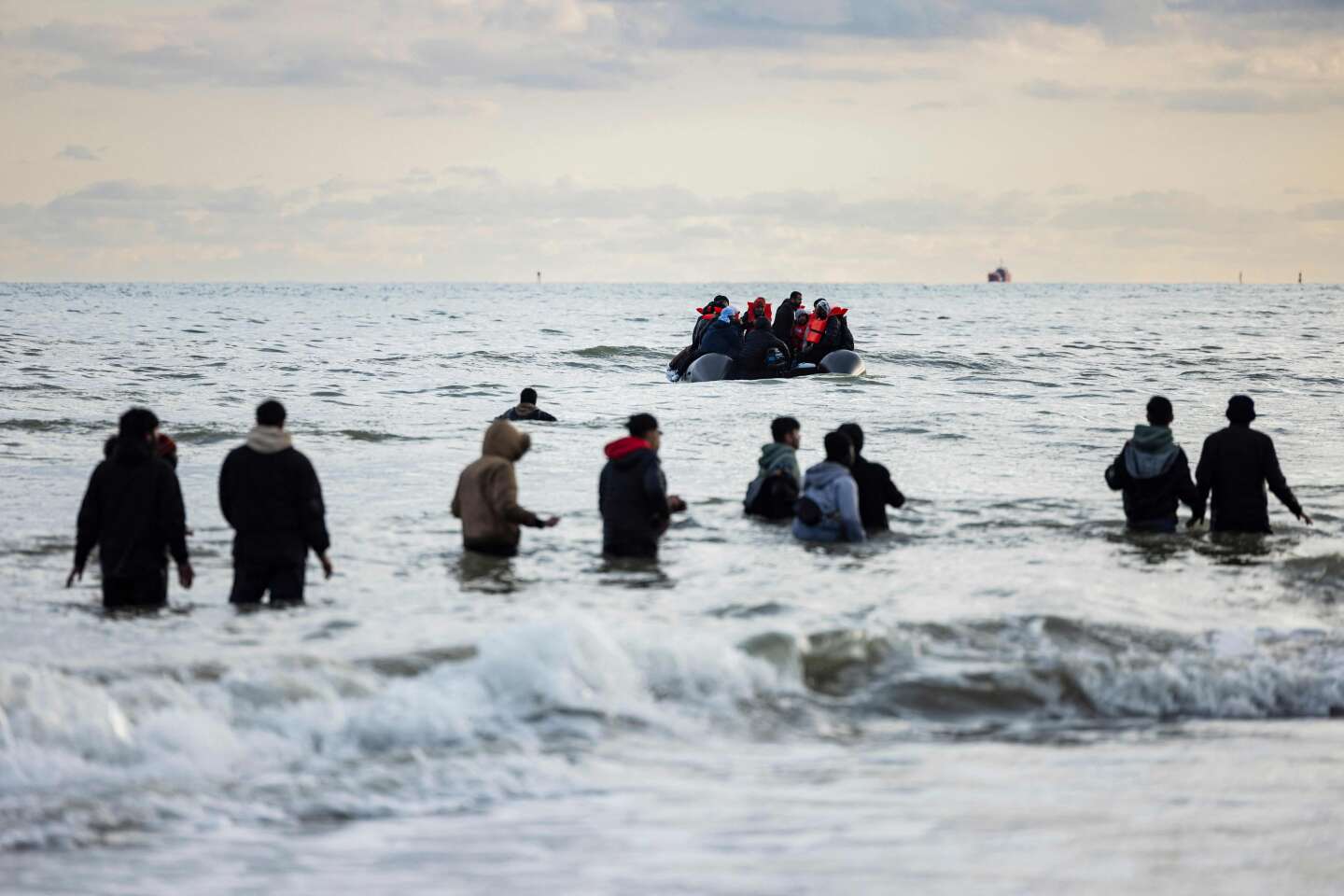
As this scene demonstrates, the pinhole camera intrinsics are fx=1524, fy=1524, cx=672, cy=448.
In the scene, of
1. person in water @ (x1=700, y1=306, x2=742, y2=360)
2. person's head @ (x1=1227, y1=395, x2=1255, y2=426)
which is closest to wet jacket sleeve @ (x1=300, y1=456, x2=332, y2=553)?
person's head @ (x1=1227, y1=395, x2=1255, y2=426)

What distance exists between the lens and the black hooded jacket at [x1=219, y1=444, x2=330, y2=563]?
978 centimetres

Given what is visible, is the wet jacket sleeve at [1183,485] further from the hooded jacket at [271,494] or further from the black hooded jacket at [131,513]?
the black hooded jacket at [131,513]

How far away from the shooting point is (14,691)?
327 inches

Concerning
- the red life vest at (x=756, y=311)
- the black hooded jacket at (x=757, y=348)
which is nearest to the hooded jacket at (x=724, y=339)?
the red life vest at (x=756, y=311)

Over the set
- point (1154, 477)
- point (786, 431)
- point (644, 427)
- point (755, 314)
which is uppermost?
point (755, 314)

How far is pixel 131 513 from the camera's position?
9.78 m

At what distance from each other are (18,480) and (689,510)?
8.14 metres

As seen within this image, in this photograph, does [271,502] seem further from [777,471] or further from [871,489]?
[871,489]

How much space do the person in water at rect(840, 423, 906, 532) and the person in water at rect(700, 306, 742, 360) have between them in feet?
58.8

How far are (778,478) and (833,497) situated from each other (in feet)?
4.12

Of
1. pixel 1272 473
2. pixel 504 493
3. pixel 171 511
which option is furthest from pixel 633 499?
pixel 1272 473

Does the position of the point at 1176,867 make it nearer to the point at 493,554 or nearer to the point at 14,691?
the point at 14,691

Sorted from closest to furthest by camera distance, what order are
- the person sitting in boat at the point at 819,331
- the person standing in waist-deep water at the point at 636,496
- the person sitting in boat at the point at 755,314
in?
the person standing in waist-deep water at the point at 636,496
the person sitting in boat at the point at 755,314
the person sitting in boat at the point at 819,331

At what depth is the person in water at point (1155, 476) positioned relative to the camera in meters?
13.4
